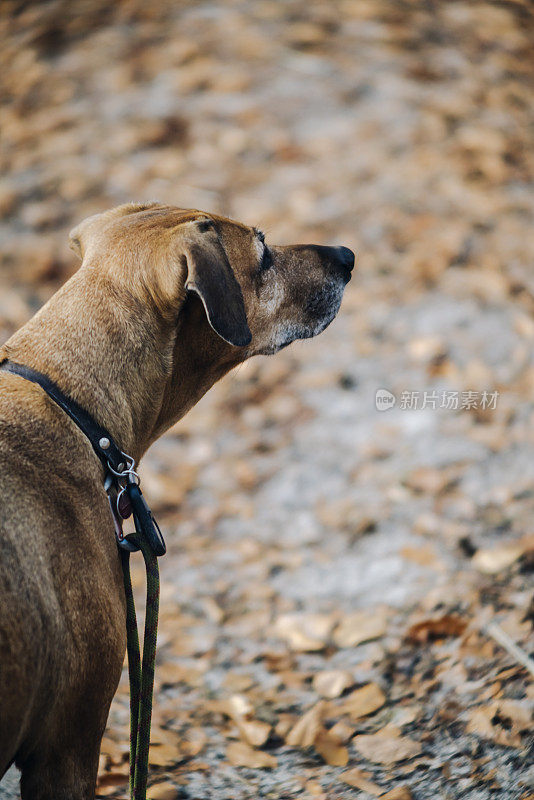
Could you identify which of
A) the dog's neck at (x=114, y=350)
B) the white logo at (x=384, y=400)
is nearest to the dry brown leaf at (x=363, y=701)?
the dog's neck at (x=114, y=350)

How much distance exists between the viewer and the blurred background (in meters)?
2.98

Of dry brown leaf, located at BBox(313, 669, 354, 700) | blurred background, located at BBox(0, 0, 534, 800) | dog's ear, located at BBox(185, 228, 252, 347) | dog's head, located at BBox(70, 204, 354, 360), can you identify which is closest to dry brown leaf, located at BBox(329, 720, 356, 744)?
blurred background, located at BBox(0, 0, 534, 800)

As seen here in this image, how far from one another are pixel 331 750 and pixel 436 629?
808 mm

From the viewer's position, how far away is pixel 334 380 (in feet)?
16.9

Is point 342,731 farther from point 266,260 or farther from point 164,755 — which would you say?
point 266,260

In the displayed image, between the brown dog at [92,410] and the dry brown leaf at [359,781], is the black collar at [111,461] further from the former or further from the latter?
the dry brown leaf at [359,781]

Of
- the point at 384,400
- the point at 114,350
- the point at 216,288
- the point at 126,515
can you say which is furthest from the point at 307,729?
the point at 384,400

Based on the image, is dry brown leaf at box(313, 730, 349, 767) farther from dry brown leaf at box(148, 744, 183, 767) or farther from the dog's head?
the dog's head

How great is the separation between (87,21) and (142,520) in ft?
26.1

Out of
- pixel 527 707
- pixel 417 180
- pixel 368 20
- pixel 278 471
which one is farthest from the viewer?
pixel 368 20

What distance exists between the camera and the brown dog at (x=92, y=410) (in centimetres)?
192

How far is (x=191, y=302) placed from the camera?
2.43 m

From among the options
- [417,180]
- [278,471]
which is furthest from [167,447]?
[417,180]

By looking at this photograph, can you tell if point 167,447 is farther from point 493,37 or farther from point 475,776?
point 493,37
